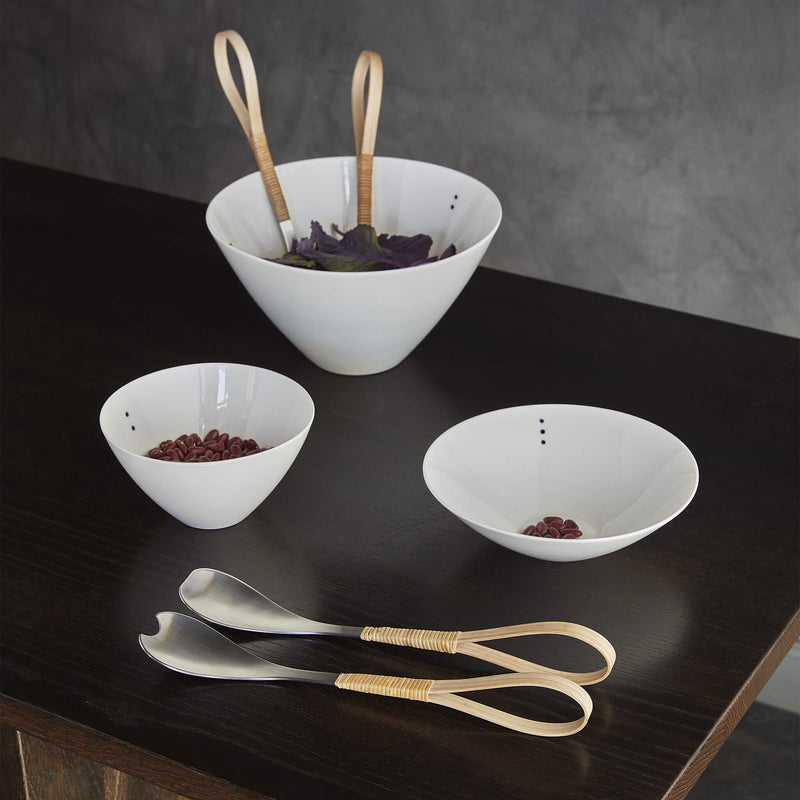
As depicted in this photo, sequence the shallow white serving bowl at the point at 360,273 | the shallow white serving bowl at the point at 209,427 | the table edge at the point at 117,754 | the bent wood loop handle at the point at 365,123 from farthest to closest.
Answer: the bent wood loop handle at the point at 365,123 → the shallow white serving bowl at the point at 360,273 → the shallow white serving bowl at the point at 209,427 → the table edge at the point at 117,754

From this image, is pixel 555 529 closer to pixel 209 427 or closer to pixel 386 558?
pixel 386 558

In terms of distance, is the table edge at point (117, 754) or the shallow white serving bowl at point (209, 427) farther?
the shallow white serving bowl at point (209, 427)

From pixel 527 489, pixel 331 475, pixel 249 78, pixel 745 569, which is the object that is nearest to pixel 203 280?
pixel 249 78

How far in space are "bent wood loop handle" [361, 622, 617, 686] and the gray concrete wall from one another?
2.42ft

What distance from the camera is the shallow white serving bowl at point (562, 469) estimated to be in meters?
0.76

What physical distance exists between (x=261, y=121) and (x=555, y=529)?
0.53 m

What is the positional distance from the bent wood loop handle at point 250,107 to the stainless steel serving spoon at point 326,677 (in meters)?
0.50

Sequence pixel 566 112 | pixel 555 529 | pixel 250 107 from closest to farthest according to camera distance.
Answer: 1. pixel 555 529
2. pixel 250 107
3. pixel 566 112

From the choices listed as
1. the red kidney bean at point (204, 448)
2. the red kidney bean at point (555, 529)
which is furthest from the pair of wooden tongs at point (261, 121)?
the red kidney bean at point (555, 529)

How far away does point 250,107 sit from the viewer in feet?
3.27

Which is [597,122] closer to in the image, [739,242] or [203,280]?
[739,242]

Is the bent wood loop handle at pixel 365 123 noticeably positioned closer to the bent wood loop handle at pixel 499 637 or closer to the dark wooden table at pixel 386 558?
the dark wooden table at pixel 386 558

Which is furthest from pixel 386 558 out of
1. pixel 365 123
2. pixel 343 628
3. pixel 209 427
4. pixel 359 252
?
pixel 365 123

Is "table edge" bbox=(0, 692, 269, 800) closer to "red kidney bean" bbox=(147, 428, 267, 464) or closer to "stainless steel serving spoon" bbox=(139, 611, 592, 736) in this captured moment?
"stainless steel serving spoon" bbox=(139, 611, 592, 736)
